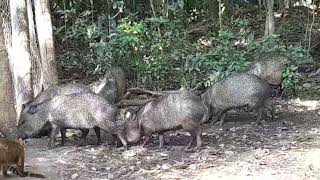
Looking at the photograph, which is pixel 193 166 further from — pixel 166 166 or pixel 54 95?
pixel 54 95

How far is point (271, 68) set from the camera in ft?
34.7

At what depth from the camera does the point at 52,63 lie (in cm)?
985

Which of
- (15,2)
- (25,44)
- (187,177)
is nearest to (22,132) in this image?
(25,44)

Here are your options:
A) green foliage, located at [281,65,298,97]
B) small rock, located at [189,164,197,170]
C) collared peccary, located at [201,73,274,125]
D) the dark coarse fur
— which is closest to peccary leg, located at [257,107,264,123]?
collared peccary, located at [201,73,274,125]

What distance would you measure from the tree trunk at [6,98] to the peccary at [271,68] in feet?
14.9

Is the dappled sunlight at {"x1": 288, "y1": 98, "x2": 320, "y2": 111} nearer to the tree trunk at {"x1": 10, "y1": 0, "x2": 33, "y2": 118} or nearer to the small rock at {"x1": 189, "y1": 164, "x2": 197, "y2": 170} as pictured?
the small rock at {"x1": 189, "y1": 164, "x2": 197, "y2": 170}

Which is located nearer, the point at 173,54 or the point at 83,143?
the point at 83,143

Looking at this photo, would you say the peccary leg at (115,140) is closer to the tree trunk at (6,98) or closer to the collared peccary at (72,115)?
the collared peccary at (72,115)

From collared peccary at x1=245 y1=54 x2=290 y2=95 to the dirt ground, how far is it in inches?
59.1

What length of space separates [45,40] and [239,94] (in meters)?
3.35

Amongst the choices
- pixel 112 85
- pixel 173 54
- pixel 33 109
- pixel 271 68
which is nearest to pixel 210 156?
pixel 33 109

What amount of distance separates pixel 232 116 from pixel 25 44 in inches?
149

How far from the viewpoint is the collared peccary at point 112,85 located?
33.3 ft

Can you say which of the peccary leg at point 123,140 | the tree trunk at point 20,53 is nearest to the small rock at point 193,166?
the peccary leg at point 123,140
